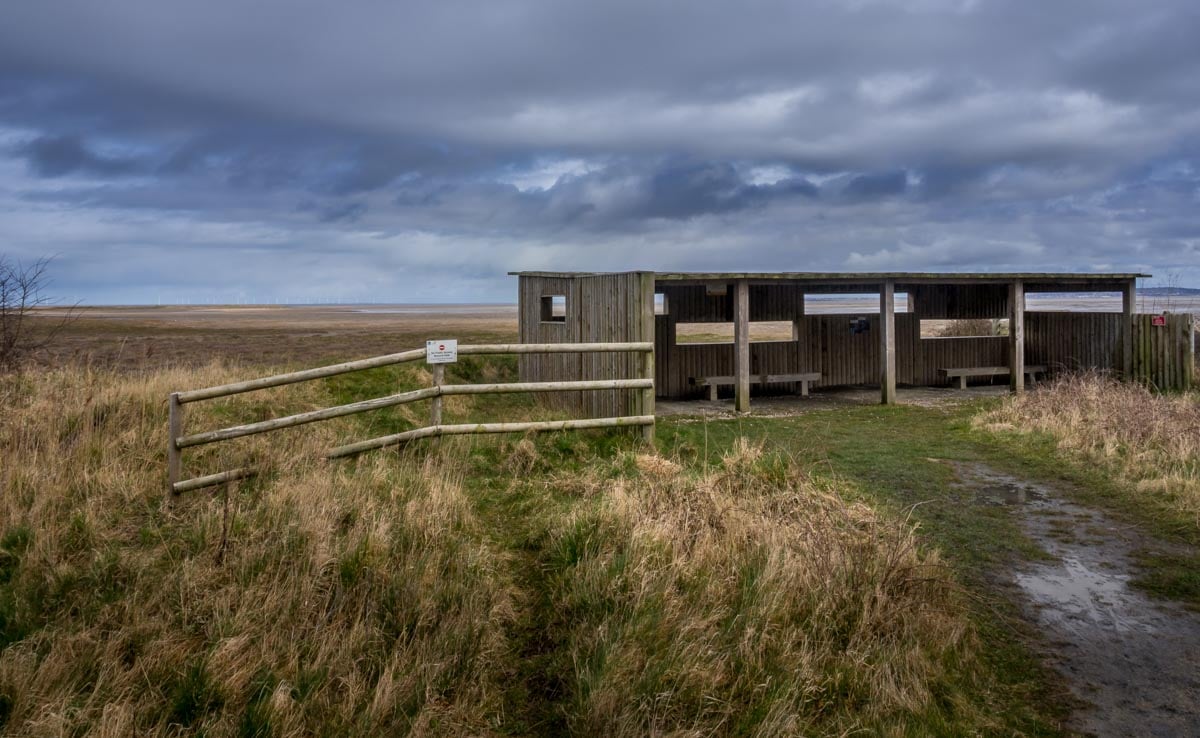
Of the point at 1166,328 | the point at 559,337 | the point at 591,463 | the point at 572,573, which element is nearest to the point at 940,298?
the point at 1166,328

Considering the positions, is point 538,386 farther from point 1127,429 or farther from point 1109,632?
point 1127,429

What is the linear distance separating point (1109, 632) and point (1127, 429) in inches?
251

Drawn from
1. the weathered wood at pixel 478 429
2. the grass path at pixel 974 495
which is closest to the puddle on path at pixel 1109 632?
the grass path at pixel 974 495

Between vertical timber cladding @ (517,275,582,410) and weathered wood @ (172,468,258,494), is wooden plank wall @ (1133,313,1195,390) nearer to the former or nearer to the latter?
vertical timber cladding @ (517,275,582,410)

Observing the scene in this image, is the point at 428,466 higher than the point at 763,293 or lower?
lower

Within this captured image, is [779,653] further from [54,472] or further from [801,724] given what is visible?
[54,472]

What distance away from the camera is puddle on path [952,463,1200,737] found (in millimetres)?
4363

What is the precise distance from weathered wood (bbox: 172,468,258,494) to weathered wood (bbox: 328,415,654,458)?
865 mm

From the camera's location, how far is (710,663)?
14.7ft

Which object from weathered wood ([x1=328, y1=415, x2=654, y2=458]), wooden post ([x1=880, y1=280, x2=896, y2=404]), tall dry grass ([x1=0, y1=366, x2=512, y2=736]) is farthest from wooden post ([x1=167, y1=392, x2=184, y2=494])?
wooden post ([x1=880, y1=280, x2=896, y2=404])

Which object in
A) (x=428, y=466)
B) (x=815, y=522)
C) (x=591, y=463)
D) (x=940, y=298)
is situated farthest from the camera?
(x=940, y=298)

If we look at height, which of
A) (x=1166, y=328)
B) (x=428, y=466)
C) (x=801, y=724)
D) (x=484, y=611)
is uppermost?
(x=1166, y=328)

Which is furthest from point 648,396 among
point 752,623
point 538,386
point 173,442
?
point 752,623

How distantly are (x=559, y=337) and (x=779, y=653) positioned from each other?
10855mm
